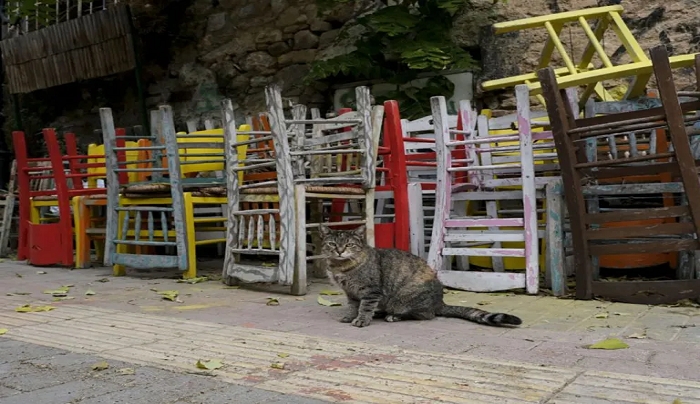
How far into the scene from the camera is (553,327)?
354 centimetres

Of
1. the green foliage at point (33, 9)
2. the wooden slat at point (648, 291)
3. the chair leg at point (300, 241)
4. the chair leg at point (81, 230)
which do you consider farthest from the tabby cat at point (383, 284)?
the green foliage at point (33, 9)

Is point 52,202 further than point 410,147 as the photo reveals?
Yes

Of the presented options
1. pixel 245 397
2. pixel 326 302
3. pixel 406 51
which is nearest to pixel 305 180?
pixel 326 302

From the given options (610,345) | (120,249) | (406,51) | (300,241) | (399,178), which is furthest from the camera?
(406,51)

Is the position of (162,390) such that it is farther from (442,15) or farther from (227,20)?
(227,20)

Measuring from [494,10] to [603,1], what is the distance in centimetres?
122

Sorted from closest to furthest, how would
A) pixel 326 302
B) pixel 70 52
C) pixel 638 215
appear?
pixel 638 215, pixel 326 302, pixel 70 52

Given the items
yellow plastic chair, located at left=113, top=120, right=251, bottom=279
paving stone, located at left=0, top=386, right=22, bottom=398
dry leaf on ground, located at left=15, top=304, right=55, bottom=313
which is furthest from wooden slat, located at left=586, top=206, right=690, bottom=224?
dry leaf on ground, located at left=15, top=304, right=55, bottom=313

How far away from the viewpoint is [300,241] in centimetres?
473

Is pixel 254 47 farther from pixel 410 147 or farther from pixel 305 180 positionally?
pixel 305 180

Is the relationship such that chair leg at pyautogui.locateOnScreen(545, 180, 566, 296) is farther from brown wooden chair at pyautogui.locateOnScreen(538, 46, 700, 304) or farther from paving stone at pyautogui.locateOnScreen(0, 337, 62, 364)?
paving stone at pyautogui.locateOnScreen(0, 337, 62, 364)

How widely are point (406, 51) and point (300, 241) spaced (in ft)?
11.7

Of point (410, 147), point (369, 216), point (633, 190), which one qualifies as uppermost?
point (410, 147)

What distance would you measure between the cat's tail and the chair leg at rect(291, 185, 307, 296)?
46.7 inches
